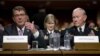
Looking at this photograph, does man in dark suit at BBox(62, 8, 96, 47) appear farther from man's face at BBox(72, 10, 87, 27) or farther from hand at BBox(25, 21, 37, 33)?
hand at BBox(25, 21, 37, 33)

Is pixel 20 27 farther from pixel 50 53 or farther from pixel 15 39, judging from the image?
pixel 50 53

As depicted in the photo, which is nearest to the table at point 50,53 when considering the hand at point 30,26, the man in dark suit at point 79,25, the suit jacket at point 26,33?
the hand at point 30,26

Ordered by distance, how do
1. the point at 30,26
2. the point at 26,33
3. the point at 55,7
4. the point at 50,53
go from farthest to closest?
the point at 55,7
the point at 26,33
the point at 30,26
the point at 50,53

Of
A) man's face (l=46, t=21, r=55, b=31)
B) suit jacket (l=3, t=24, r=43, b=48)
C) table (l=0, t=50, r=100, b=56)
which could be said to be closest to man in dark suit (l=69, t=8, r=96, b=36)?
man's face (l=46, t=21, r=55, b=31)

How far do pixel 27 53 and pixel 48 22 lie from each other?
87 cm

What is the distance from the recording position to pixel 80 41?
295 cm

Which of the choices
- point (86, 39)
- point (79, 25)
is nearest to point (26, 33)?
point (79, 25)

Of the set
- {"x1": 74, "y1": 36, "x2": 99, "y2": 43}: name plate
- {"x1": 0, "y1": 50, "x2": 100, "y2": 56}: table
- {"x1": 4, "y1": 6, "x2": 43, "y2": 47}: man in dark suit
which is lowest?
{"x1": 0, "y1": 50, "x2": 100, "y2": 56}: table

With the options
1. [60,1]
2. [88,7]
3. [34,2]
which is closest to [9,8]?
[34,2]

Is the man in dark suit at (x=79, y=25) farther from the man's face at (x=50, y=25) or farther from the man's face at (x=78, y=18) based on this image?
the man's face at (x=50, y=25)

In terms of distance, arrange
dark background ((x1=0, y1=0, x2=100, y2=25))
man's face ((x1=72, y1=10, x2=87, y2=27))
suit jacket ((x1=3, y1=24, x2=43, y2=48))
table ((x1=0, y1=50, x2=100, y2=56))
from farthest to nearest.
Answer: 1. dark background ((x1=0, y1=0, x2=100, y2=25))
2. man's face ((x1=72, y1=10, x2=87, y2=27))
3. suit jacket ((x1=3, y1=24, x2=43, y2=48))
4. table ((x1=0, y1=50, x2=100, y2=56))

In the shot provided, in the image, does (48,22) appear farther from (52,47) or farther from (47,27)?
(52,47)

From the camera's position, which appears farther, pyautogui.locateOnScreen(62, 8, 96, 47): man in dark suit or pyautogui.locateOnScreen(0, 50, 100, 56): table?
pyautogui.locateOnScreen(62, 8, 96, 47): man in dark suit

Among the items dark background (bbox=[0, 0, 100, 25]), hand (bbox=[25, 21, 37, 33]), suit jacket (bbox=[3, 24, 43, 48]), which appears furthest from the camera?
dark background (bbox=[0, 0, 100, 25])
